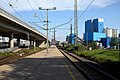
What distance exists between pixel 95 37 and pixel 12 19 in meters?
79.9

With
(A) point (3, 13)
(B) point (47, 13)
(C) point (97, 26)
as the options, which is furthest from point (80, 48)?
(C) point (97, 26)

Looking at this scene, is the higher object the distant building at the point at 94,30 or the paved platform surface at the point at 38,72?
the distant building at the point at 94,30

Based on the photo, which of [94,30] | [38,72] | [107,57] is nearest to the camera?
[38,72]

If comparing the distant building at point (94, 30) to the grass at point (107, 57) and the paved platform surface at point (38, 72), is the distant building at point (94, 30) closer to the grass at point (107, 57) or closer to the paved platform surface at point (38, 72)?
the grass at point (107, 57)

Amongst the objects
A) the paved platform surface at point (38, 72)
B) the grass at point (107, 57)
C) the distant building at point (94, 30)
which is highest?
the distant building at point (94, 30)

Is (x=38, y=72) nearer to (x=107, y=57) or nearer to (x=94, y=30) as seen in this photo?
(x=107, y=57)

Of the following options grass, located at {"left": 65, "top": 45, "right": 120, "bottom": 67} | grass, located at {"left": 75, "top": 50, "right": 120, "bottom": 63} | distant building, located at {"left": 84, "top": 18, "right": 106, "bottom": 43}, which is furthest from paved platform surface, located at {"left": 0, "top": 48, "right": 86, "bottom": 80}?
distant building, located at {"left": 84, "top": 18, "right": 106, "bottom": 43}

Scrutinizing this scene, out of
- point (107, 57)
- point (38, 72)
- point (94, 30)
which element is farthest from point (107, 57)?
point (94, 30)

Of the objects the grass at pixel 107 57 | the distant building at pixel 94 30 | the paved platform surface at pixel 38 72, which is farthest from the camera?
the distant building at pixel 94 30

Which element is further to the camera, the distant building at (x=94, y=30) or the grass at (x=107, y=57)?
the distant building at (x=94, y=30)

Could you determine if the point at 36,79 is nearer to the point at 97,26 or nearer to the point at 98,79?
the point at 98,79

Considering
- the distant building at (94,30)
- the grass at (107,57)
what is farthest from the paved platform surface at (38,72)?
the distant building at (94,30)

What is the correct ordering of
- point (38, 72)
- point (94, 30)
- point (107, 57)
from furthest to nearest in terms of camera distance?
point (94, 30) → point (107, 57) → point (38, 72)

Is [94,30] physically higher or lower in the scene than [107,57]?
higher
